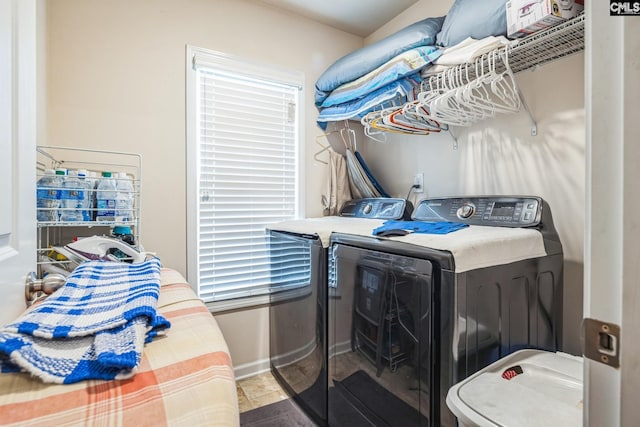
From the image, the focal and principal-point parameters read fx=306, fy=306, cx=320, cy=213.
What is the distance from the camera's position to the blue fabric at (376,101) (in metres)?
1.72

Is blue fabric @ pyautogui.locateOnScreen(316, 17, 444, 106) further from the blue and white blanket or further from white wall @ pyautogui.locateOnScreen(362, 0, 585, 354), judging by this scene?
the blue and white blanket

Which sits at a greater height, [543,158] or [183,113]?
[183,113]

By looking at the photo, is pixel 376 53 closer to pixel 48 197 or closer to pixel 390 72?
pixel 390 72

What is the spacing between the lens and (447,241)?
1.10 m

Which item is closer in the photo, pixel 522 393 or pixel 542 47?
pixel 522 393

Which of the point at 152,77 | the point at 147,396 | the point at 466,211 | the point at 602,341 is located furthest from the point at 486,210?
the point at 152,77

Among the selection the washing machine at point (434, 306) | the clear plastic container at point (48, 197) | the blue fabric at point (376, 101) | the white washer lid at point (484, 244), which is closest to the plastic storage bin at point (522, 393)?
the washing machine at point (434, 306)

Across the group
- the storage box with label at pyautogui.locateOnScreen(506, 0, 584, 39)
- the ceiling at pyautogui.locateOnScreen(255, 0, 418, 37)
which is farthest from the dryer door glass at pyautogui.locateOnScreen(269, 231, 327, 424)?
the ceiling at pyautogui.locateOnScreen(255, 0, 418, 37)

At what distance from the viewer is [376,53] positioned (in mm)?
1843

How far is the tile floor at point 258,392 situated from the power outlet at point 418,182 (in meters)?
1.65

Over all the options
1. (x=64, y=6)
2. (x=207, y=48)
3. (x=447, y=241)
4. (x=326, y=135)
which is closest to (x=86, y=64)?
(x=64, y=6)

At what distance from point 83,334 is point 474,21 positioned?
1.75m

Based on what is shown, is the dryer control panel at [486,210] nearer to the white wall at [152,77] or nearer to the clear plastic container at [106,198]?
the white wall at [152,77]

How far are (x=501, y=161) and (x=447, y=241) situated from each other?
882 millimetres
